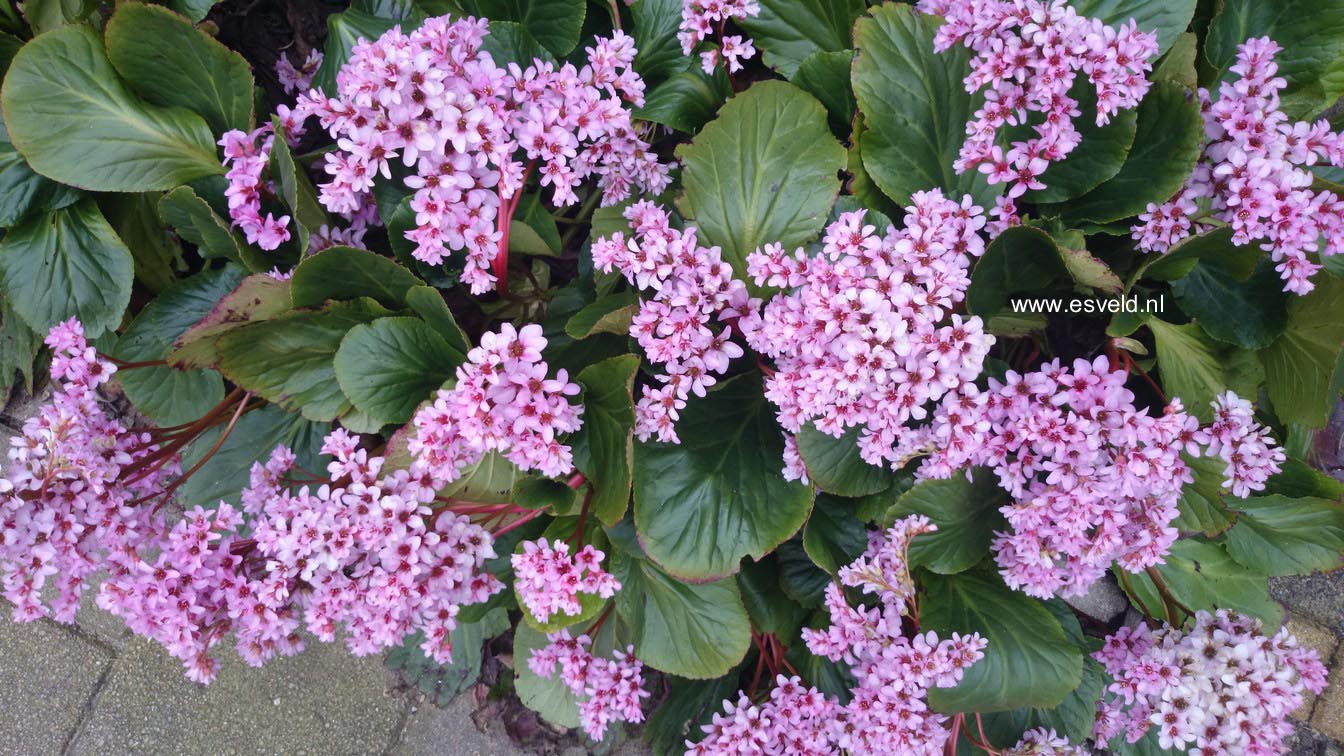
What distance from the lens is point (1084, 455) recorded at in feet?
4.31

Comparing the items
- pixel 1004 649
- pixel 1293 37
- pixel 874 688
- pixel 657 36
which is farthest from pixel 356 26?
pixel 1293 37

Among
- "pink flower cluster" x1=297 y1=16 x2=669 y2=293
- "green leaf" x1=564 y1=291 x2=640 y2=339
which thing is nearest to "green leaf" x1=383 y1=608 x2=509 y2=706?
"green leaf" x1=564 y1=291 x2=640 y2=339

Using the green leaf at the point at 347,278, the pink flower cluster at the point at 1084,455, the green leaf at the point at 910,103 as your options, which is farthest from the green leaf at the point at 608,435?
the green leaf at the point at 910,103

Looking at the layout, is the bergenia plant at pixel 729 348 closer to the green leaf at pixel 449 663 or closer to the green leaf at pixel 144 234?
the green leaf at pixel 144 234

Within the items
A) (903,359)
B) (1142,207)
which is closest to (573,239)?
(903,359)

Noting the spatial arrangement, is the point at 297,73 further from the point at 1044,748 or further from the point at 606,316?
the point at 1044,748

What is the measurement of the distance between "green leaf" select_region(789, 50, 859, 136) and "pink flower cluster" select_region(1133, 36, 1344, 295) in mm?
609

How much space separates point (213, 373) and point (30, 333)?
2.02 feet

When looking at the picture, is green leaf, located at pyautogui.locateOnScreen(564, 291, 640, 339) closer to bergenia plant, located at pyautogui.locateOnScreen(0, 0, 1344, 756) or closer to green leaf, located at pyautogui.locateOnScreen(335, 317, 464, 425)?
bergenia plant, located at pyautogui.locateOnScreen(0, 0, 1344, 756)

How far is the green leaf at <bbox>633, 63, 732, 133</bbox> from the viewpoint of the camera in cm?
174

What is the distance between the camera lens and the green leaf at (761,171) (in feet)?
5.32

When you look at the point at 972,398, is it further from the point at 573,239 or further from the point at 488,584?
the point at 573,239

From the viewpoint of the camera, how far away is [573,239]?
2105mm

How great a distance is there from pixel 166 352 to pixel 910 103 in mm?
1668
